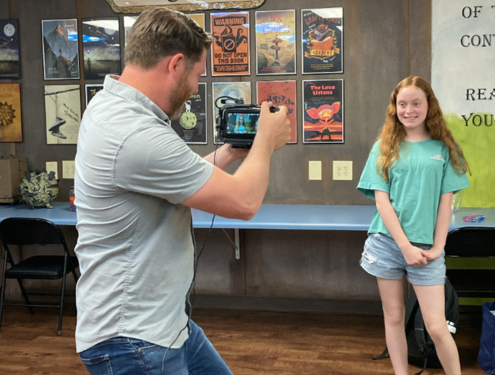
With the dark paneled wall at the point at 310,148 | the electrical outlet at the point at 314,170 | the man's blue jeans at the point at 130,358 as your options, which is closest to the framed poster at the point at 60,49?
the dark paneled wall at the point at 310,148

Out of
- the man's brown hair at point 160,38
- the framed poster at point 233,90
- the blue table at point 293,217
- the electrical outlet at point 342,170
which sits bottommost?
the blue table at point 293,217

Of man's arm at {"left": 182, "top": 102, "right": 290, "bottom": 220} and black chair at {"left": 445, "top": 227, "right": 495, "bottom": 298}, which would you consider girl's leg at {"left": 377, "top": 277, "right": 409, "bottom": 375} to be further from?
man's arm at {"left": 182, "top": 102, "right": 290, "bottom": 220}

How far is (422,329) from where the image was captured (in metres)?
3.16

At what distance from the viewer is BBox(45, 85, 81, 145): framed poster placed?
448cm

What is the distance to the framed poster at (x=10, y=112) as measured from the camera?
15.0 feet

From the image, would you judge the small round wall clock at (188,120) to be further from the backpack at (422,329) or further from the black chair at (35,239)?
the backpack at (422,329)

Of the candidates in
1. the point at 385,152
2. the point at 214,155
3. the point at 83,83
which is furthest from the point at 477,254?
the point at 83,83

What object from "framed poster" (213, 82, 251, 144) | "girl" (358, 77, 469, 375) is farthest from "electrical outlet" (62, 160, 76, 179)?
"girl" (358, 77, 469, 375)

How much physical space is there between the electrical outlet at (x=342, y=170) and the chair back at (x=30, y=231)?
1914mm

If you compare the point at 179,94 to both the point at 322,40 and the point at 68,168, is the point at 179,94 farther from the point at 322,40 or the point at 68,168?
the point at 68,168

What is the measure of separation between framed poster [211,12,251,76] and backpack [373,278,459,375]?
6.63 ft

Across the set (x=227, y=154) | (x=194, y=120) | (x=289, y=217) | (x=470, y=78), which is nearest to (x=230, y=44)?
(x=194, y=120)

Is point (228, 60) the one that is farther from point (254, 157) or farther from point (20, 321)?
point (254, 157)

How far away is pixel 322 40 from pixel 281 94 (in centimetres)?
47
